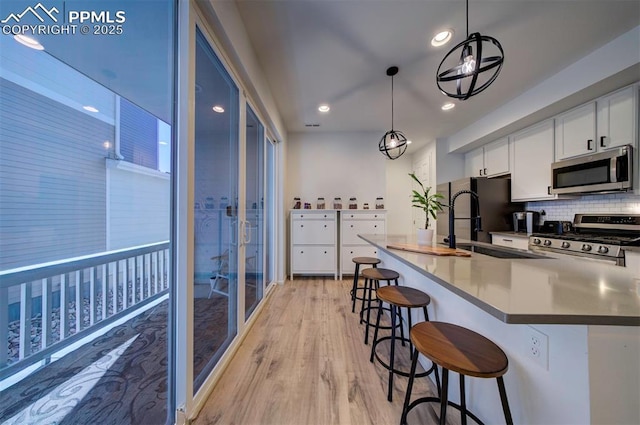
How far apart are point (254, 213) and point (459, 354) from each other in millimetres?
2275

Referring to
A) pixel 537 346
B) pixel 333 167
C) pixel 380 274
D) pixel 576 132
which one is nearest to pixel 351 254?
pixel 333 167

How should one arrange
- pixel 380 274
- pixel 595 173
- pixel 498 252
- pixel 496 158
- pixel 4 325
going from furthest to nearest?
pixel 496 158
pixel 595 173
pixel 380 274
pixel 498 252
pixel 4 325

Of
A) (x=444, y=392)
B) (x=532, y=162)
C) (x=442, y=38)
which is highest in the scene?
(x=442, y=38)

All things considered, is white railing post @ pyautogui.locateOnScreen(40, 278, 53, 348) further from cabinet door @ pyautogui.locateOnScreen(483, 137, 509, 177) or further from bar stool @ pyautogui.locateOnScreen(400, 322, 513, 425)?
cabinet door @ pyautogui.locateOnScreen(483, 137, 509, 177)

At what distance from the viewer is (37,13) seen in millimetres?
816

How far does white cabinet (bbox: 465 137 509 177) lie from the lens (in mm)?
3537

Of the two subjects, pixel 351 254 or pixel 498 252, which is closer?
pixel 498 252

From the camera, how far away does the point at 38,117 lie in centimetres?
78

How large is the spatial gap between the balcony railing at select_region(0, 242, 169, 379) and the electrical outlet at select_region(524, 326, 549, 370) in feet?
5.72

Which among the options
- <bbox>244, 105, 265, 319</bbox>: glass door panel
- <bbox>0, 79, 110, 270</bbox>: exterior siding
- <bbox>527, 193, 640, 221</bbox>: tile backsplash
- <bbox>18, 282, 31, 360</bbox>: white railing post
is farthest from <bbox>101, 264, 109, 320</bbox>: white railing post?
<bbox>527, 193, 640, 221</bbox>: tile backsplash

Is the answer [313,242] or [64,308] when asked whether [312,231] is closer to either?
[313,242]

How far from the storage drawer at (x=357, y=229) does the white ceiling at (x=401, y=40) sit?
6.31 feet

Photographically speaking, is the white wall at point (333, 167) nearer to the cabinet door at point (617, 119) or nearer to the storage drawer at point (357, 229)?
the storage drawer at point (357, 229)

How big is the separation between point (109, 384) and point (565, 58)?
15.2 ft
